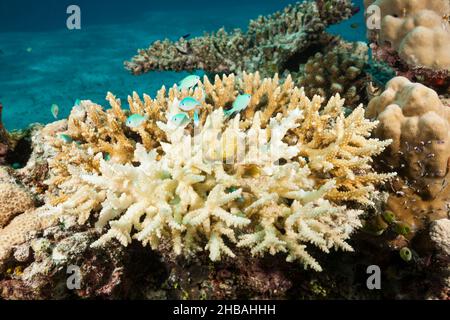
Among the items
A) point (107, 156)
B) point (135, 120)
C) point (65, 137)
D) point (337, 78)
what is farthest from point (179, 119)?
point (337, 78)

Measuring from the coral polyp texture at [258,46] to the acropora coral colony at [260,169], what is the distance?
6.27 feet

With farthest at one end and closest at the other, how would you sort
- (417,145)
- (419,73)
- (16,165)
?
(16,165) < (419,73) < (417,145)

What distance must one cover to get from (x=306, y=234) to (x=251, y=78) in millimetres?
2332

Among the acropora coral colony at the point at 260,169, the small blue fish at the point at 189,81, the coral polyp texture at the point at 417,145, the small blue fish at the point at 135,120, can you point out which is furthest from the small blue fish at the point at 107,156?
the coral polyp texture at the point at 417,145

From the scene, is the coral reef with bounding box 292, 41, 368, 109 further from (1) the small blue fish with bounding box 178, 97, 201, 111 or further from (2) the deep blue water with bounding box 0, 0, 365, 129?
(2) the deep blue water with bounding box 0, 0, 365, 129

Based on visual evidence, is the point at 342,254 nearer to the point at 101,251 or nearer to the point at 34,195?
the point at 101,251

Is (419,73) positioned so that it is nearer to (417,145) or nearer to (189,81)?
(417,145)

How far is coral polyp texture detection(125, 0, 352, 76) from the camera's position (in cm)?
613

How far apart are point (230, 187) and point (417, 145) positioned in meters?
1.91

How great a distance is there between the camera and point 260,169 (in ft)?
8.94

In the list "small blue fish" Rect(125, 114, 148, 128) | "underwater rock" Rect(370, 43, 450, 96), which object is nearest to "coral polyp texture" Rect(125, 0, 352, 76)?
"underwater rock" Rect(370, 43, 450, 96)

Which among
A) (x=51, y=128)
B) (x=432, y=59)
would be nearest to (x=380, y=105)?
(x=432, y=59)

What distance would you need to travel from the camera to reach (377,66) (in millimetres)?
5078

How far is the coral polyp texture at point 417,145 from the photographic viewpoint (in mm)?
2965
